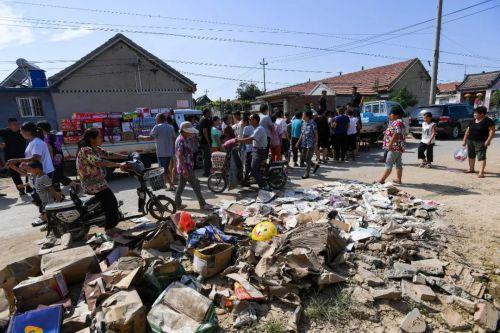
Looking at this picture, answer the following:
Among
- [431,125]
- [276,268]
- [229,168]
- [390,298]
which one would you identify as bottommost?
[390,298]

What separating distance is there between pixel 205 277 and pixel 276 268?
0.85 m

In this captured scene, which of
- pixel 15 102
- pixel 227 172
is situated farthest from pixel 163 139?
pixel 15 102

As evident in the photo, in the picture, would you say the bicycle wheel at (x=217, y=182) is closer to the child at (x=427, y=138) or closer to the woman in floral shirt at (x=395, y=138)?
the woman in floral shirt at (x=395, y=138)

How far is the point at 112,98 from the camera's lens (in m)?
20.5

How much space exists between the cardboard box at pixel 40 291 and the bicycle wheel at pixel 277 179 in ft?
15.8

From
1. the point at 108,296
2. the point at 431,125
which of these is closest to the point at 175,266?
the point at 108,296

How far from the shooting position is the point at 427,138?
907 cm

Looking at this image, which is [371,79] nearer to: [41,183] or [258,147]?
[258,147]

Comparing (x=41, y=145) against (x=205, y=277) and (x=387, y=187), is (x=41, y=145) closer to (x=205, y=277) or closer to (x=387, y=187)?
(x=205, y=277)

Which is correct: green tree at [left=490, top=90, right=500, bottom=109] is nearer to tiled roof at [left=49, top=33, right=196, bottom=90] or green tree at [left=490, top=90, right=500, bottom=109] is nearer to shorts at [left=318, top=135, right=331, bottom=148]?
shorts at [left=318, top=135, right=331, bottom=148]

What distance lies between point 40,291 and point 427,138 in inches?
387

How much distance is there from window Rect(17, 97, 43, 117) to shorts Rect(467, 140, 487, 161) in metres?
22.5

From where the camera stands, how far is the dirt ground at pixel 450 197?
430 centimetres

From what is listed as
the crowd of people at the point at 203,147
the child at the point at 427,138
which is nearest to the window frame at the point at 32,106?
the crowd of people at the point at 203,147
